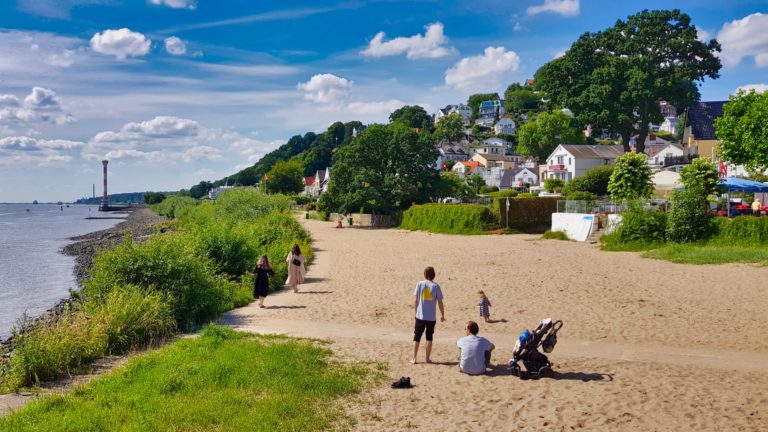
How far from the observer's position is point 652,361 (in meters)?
11.5

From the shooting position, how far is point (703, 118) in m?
72.9

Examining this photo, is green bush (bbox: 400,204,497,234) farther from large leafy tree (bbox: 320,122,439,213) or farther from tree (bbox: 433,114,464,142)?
tree (bbox: 433,114,464,142)

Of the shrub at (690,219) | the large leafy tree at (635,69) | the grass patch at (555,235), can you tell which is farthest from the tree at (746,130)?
the large leafy tree at (635,69)

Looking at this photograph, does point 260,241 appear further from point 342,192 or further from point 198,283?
point 342,192

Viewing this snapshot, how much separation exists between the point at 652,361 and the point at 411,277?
41.5 ft

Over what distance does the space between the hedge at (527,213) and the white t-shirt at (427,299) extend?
35.0 meters

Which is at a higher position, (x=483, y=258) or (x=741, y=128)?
(x=741, y=128)

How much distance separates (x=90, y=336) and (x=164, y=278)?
3.88 m

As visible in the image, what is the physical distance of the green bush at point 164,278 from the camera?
16250mm

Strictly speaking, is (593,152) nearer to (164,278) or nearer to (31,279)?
(31,279)

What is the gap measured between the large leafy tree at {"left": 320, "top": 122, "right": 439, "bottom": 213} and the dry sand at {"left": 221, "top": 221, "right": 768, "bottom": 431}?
29092 mm

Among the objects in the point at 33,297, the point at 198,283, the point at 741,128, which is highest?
the point at 741,128

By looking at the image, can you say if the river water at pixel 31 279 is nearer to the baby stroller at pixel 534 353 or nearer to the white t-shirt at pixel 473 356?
the white t-shirt at pixel 473 356

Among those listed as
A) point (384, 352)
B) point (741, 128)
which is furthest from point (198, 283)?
point (741, 128)
